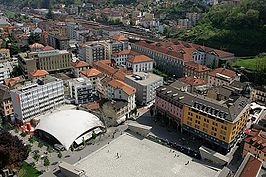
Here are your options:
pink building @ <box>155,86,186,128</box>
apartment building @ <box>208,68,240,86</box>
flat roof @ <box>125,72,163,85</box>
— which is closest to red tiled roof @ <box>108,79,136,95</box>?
flat roof @ <box>125,72,163,85</box>

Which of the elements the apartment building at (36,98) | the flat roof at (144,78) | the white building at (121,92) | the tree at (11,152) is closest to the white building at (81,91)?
the apartment building at (36,98)

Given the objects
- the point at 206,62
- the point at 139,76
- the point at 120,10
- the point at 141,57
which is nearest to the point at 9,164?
the point at 139,76

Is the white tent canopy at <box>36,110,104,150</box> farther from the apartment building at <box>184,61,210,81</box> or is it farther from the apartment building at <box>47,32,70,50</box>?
the apartment building at <box>47,32,70,50</box>

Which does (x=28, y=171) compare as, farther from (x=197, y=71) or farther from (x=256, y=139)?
(x=197, y=71)

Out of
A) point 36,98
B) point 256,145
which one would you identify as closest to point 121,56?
point 36,98

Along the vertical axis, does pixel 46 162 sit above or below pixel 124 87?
below

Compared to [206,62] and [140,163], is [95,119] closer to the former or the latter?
[140,163]
